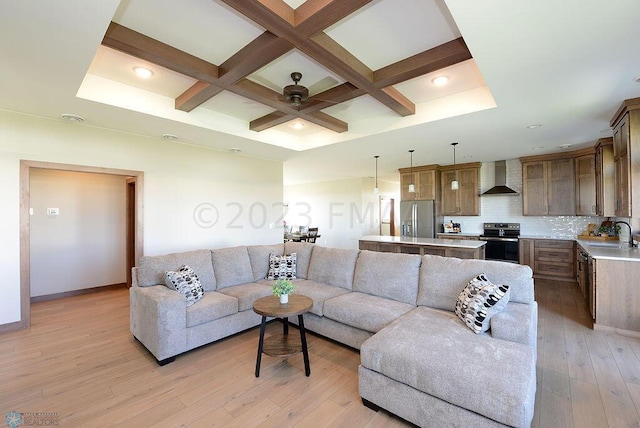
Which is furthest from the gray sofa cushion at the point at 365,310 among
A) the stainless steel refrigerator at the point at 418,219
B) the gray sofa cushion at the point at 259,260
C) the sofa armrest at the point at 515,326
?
the stainless steel refrigerator at the point at 418,219

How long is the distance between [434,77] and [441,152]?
2.67m

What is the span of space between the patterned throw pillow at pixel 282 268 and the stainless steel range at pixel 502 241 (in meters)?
4.34

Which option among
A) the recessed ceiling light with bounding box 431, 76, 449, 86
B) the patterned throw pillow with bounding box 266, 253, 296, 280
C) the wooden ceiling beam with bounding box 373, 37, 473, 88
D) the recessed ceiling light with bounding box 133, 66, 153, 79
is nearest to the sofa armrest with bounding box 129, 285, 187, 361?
the patterned throw pillow with bounding box 266, 253, 296, 280

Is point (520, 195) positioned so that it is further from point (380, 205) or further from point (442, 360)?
point (442, 360)

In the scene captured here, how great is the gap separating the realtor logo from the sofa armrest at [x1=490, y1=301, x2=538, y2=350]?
3.36 meters

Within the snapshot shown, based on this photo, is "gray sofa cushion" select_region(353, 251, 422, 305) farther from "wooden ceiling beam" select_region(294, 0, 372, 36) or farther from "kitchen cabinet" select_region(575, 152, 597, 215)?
"kitchen cabinet" select_region(575, 152, 597, 215)

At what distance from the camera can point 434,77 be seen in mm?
2967

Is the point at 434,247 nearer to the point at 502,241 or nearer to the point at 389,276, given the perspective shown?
the point at 389,276

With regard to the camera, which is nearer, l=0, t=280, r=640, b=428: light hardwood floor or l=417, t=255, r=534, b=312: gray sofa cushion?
l=0, t=280, r=640, b=428: light hardwood floor

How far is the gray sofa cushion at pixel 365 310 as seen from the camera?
2616mm

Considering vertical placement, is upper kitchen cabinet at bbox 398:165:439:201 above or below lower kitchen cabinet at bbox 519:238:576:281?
above

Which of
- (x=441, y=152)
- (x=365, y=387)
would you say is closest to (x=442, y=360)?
(x=365, y=387)

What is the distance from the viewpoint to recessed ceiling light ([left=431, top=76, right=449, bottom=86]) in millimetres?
2975

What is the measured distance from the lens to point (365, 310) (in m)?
2.73
